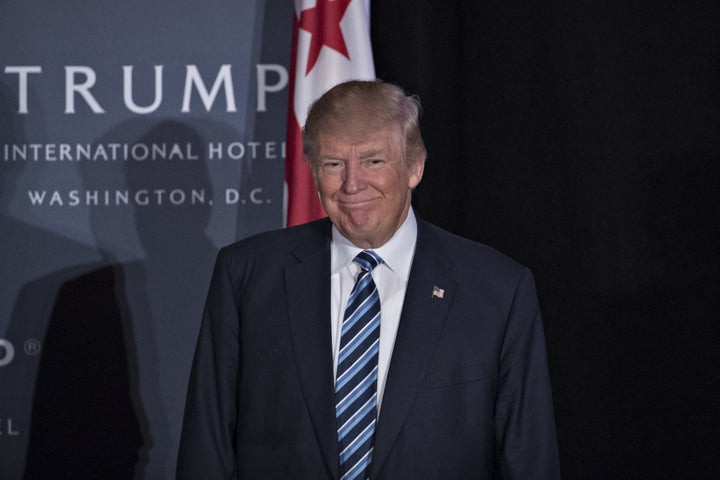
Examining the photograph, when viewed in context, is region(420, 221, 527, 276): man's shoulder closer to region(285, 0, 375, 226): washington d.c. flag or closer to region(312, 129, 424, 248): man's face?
region(312, 129, 424, 248): man's face

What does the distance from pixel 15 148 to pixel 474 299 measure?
2.28 metres

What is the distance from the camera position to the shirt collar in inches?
71.9

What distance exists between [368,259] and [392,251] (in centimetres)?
6

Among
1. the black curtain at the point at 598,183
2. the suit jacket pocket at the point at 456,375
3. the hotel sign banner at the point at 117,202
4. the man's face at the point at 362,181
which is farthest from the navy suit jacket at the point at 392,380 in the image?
the hotel sign banner at the point at 117,202

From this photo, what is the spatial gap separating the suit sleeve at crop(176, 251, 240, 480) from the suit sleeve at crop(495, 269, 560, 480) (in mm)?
534

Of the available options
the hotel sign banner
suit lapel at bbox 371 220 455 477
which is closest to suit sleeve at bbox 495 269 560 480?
suit lapel at bbox 371 220 455 477

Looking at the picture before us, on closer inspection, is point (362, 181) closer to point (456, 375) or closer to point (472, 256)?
point (472, 256)

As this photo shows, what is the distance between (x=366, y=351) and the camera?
1.71 meters

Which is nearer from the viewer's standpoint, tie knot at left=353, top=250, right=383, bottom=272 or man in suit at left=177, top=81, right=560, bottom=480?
man in suit at left=177, top=81, right=560, bottom=480

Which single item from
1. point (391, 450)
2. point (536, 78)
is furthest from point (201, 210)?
point (391, 450)

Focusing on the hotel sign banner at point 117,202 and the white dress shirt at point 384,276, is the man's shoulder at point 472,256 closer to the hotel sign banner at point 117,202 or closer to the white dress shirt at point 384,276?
the white dress shirt at point 384,276

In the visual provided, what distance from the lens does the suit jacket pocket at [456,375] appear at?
171cm

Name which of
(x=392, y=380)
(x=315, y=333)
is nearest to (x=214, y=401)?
(x=315, y=333)

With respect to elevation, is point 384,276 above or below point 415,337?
above
